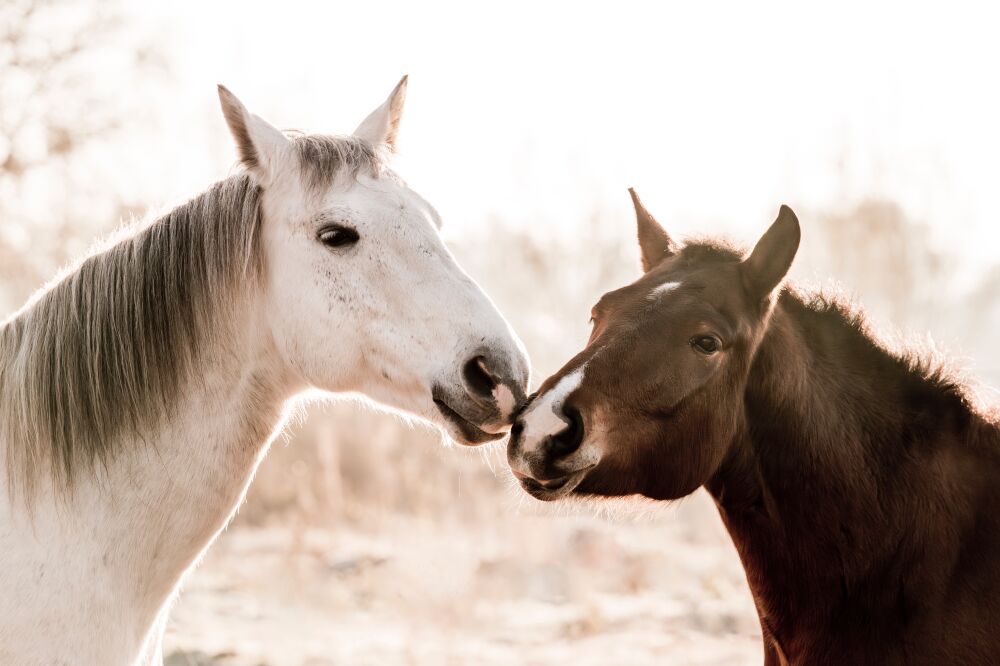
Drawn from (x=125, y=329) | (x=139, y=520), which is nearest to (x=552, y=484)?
(x=139, y=520)

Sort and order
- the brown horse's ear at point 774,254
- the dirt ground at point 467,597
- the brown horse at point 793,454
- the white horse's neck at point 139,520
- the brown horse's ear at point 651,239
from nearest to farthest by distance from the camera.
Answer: the white horse's neck at point 139,520 < the brown horse at point 793,454 < the brown horse's ear at point 774,254 < the brown horse's ear at point 651,239 < the dirt ground at point 467,597

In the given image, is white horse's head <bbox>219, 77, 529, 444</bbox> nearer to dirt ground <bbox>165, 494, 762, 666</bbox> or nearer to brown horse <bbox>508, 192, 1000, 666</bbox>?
brown horse <bbox>508, 192, 1000, 666</bbox>

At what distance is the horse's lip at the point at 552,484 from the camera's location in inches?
117

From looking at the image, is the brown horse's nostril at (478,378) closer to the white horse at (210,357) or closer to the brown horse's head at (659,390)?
the white horse at (210,357)

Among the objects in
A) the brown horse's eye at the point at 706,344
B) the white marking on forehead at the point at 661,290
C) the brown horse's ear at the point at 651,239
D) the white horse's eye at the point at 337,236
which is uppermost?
the brown horse's ear at the point at 651,239

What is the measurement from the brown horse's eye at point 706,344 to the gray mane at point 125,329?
1320 mm

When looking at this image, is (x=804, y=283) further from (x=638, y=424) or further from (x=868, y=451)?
(x=638, y=424)

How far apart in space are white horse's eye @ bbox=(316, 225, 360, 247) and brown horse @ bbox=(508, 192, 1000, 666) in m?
0.80

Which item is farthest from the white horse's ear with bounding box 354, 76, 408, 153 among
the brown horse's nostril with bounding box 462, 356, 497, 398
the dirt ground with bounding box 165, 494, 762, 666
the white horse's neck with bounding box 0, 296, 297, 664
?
the dirt ground with bounding box 165, 494, 762, 666

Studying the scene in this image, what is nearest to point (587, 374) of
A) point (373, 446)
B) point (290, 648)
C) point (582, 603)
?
point (290, 648)

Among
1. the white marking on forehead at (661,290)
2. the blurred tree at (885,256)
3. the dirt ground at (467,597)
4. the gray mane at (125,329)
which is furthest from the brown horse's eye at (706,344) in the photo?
the blurred tree at (885,256)

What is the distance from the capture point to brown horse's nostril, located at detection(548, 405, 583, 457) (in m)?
2.87

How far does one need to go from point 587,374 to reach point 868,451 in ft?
3.40

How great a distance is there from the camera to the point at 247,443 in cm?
300
